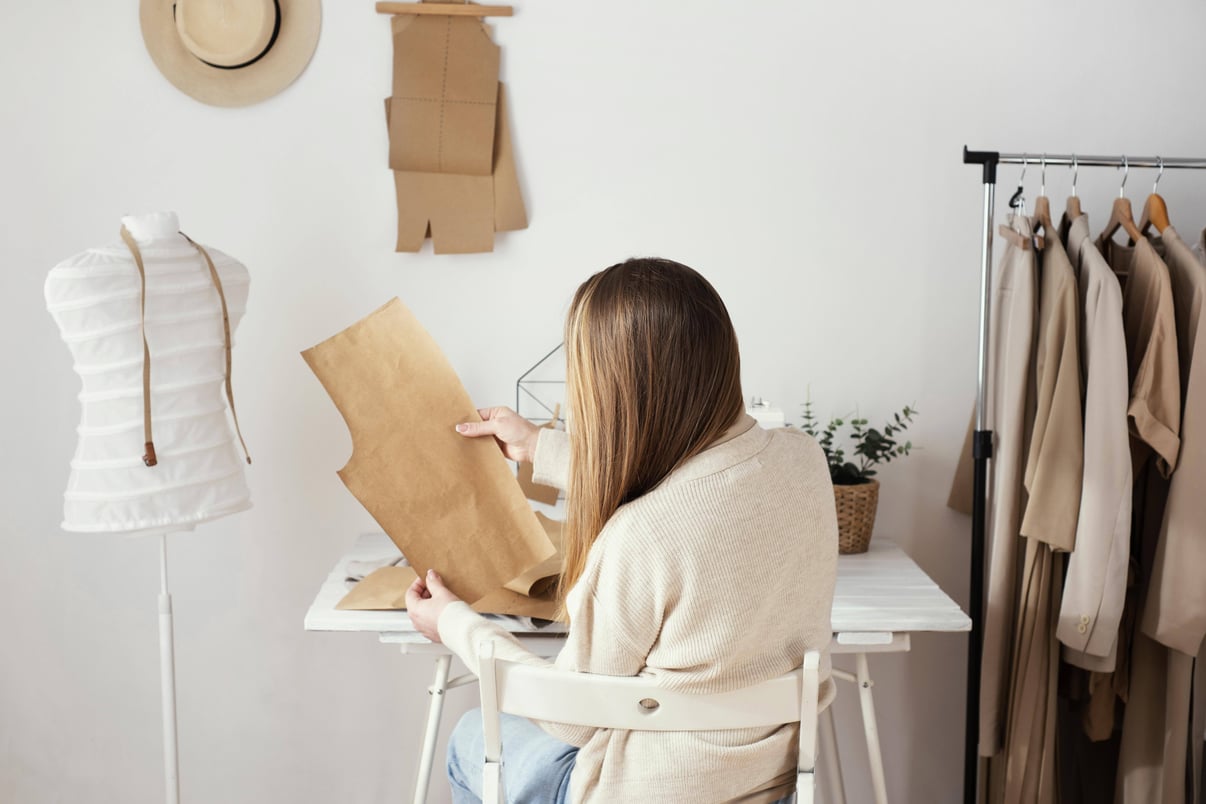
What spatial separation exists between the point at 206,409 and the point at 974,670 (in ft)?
4.86

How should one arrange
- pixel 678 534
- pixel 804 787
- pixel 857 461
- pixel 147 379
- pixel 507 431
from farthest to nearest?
pixel 857 461 < pixel 147 379 < pixel 507 431 < pixel 804 787 < pixel 678 534

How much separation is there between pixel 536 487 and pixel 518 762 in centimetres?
89

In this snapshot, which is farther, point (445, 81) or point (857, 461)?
point (857, 461)

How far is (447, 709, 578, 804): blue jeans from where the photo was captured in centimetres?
134

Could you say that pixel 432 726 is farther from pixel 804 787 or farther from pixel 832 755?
pixel 804 787

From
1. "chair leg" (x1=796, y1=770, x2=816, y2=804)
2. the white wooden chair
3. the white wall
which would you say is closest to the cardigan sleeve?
the white wooden chair

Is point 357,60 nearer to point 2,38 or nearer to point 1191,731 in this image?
point 2,38

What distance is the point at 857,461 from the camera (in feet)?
7.67

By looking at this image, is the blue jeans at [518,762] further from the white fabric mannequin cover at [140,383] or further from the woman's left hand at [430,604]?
the white fabric mannequin cover at [140,383]

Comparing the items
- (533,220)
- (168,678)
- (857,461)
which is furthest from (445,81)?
(168,678)

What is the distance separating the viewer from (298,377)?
2.34 metres

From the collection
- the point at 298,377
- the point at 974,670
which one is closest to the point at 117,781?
the point at 298,377

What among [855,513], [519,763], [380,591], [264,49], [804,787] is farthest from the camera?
[264,49]

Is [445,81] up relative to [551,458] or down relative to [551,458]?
up
